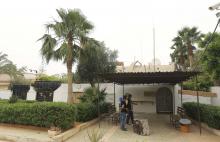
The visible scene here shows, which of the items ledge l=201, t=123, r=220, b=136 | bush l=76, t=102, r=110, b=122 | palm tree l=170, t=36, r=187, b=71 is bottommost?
ledge l=201, t=123, r=220, b=136

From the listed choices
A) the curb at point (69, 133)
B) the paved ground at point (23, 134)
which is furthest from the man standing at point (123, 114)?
the paved ground at point (23, 134)

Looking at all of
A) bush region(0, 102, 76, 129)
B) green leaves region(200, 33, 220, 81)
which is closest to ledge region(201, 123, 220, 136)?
green leaves region(200, 33, 220, 81)

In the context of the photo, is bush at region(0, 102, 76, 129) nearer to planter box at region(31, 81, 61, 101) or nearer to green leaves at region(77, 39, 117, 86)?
green leaves at region(77, 39, 117, 86)

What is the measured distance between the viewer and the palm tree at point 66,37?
42.4 ft

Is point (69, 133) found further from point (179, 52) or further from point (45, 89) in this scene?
point (179, 52)

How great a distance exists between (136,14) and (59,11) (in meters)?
5.20

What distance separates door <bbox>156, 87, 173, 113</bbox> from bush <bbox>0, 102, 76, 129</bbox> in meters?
9.80

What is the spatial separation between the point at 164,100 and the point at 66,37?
31.5ft

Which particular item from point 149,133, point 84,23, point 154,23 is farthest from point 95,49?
point 154,23

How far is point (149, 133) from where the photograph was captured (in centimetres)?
938

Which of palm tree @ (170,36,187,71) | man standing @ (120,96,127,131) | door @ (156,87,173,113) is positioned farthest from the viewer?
palm tree @ (170,36,187,71)

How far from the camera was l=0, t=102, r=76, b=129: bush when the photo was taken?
873 centimetres

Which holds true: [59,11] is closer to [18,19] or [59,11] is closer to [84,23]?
[84,23]

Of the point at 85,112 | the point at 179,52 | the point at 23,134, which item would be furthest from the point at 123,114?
the point at 179,52
